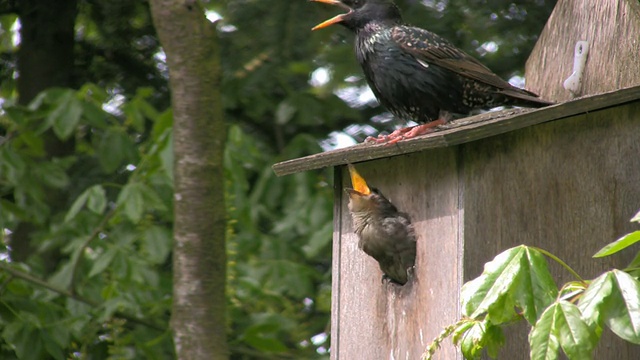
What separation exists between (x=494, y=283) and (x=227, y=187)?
265 cm

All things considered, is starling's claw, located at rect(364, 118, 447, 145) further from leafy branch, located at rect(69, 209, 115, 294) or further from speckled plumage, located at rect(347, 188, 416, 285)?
leafy branch, located at rect(69, 209, 115, 294)

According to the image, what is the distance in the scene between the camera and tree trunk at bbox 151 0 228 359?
9.97 ft

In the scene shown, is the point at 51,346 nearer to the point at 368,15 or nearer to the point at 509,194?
the point at 368,15

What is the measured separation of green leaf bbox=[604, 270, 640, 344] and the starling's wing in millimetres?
1262

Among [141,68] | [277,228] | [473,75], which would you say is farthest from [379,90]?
[141,68]

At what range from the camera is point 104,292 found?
15.8 ft

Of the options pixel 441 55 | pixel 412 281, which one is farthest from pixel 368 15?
pixel 412 281

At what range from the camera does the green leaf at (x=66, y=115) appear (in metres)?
4.78

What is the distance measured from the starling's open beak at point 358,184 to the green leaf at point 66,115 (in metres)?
1.89

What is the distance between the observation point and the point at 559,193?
2857 millimetres

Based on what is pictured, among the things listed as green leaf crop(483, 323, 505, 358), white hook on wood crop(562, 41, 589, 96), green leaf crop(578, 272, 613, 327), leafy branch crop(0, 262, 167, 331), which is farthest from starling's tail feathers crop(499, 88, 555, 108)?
leafy branch crop(0, 262, 167, 331)

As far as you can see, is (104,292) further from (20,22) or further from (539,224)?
(539,224)

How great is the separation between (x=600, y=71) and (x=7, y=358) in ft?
9.44

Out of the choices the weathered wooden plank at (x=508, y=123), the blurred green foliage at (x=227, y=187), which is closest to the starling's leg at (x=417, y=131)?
the weathered wooden plank at (x=508, y=123)
